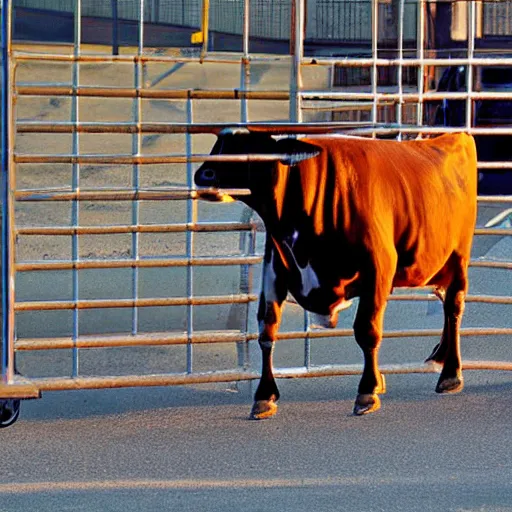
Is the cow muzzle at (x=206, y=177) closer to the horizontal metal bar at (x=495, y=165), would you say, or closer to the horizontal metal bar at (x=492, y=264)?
the horizontal metal bar at (x=495, y=165)

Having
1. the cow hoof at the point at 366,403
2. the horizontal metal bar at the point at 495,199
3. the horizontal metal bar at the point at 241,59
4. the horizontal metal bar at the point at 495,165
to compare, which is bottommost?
the cow hoof at the point at 366,403

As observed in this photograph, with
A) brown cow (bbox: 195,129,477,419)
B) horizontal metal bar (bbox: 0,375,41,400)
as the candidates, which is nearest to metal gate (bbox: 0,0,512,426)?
horizontal metal bar (bbox: 0,375,41,400)

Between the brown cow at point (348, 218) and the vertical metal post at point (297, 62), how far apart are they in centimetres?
69

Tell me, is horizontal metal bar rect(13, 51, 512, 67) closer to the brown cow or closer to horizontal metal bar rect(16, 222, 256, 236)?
the brown cow

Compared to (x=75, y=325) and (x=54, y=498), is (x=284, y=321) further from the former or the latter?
(x=54, y=498)

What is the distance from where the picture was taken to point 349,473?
5781 mm

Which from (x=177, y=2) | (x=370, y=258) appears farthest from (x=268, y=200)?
(x=177, y=2)

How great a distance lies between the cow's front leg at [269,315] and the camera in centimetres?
630

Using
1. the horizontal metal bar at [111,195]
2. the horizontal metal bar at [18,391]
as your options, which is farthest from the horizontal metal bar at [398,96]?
the horizontal metal bar at [18,391]

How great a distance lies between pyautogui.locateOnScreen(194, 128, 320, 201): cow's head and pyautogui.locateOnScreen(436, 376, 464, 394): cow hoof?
1458 mm

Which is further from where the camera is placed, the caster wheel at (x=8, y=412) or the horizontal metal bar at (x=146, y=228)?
the horizontal metal bar at (x=146, y=228)

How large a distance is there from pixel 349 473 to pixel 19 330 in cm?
468

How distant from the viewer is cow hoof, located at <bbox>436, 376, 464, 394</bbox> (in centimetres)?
664

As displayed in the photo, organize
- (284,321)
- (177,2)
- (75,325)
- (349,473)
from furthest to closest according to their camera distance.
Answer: (177,2)
(284,321)
(75,325)
(349,473)
